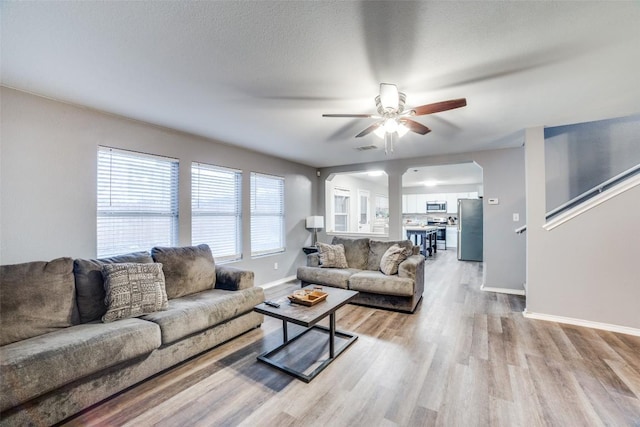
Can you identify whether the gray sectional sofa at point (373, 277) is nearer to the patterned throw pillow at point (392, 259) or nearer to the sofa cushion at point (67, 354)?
the patterned throw pillow at point (392, 259)

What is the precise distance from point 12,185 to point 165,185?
1340 millimetres

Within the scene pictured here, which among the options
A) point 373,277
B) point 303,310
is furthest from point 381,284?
point 303,310

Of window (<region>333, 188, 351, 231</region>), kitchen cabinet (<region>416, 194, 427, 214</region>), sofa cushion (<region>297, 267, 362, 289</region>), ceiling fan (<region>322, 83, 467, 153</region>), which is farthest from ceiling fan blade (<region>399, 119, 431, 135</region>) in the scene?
kitchen cabinet (<region>416, 194, 427, 214</region>)

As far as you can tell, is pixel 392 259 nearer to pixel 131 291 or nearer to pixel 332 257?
pixel 332 257

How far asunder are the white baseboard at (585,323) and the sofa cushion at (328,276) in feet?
7.51

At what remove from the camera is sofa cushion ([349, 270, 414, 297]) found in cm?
350

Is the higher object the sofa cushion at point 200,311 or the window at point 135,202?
the window at point 135,202

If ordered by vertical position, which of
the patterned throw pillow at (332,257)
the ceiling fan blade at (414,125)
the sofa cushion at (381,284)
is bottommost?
the sofa cushion at (381,284)

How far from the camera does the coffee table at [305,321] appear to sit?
2.18 meters

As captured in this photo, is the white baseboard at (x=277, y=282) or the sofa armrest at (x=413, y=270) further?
the white baseboard at (x=277, y=282)

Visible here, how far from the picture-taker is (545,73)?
213 centimetres

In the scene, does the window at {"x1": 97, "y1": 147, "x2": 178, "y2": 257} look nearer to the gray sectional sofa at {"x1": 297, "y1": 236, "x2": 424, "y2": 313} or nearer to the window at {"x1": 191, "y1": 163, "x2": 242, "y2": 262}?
the window at {"x1": 191, "y1": 163, "x2": 242, "y2": 262}

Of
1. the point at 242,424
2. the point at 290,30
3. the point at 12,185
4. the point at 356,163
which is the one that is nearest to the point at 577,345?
the point at 242,424

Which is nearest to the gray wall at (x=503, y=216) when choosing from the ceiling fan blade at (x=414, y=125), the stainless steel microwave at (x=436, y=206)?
the ceiling fan blade at (x=414, y=125)
